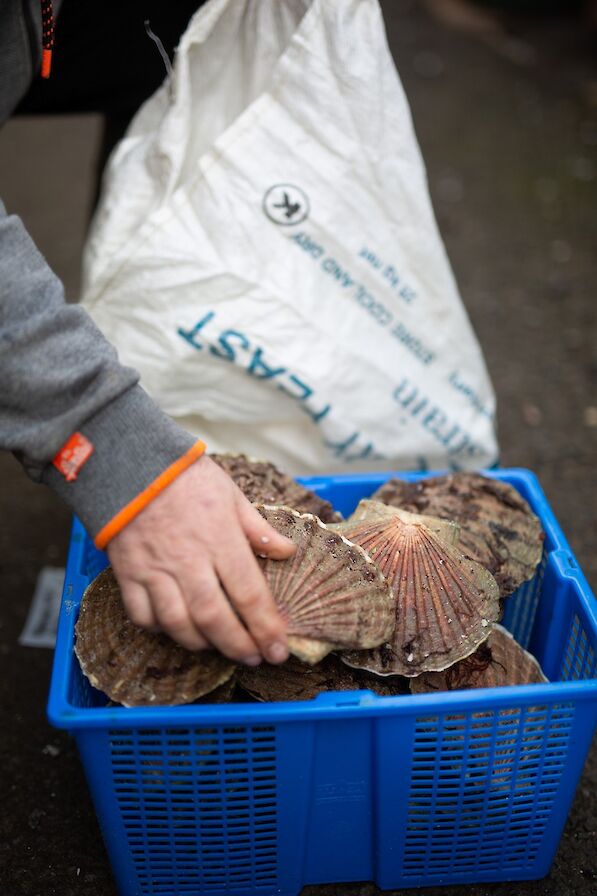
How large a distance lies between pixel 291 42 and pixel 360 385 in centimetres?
62

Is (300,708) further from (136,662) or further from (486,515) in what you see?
(486,515)

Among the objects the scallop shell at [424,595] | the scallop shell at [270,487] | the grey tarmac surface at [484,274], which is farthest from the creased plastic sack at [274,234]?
the grey tarmac surface at [484,274]

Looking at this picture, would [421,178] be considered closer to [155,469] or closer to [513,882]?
[155,469]

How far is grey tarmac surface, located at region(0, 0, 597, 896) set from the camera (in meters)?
1.41

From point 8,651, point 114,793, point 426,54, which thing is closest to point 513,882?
point 114,793

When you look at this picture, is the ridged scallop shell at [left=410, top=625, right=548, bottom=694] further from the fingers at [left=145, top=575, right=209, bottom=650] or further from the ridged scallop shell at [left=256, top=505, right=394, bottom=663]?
the fingers at [left=145, top=575, right=209, bottom=650]

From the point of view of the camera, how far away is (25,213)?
3373 mm

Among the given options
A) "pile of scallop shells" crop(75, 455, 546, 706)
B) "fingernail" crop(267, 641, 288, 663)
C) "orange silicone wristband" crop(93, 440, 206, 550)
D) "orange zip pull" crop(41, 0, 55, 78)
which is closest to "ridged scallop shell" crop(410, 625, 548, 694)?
"pile of scallop shells" crop(75, 455, 546, 706)

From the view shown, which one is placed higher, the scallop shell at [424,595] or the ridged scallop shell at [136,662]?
the scallop shell at [424,595]

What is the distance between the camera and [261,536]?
1076 mm

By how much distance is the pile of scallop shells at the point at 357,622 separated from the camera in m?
1.13

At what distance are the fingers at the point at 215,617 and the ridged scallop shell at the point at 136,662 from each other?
0.11 metres

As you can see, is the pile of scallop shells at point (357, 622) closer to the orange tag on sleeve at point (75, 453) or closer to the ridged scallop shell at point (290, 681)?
the ridged scallop shell at point (290, 681)

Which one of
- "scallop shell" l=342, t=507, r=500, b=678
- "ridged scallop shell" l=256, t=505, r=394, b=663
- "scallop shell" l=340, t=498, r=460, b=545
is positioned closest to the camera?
"ridged scallop shell" l=256, t=505, r=394, b=663
